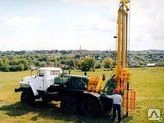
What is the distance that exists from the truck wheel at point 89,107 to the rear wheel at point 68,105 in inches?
22.2

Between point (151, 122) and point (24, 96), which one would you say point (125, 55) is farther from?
point (24, 96)

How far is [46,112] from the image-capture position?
22.4 metres

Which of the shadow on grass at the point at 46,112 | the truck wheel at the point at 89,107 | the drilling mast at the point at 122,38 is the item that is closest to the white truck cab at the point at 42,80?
the shadow on grass at the point at 46,112

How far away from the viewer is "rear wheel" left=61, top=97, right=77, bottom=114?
21.7 meters

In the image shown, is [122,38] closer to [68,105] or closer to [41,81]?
[68,105]

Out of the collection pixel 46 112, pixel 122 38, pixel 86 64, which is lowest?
pixel 46 112

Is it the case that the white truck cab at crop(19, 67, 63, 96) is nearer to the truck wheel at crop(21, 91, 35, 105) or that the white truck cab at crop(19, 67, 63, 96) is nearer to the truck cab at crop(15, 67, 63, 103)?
the truck cab at crop(15, 67, 63, 103)

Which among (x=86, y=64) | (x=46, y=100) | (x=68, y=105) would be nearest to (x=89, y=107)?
(x=68, y=105)

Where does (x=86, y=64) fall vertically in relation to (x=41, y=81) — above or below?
below

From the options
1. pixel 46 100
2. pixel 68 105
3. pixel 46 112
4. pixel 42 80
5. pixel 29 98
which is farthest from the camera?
pixel 29 98

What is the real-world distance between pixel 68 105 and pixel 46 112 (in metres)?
1.50

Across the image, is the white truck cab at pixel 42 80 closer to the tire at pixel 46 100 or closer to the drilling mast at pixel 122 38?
the tire at pixel 46 100

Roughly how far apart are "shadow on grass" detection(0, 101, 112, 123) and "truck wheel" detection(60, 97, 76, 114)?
35 cm

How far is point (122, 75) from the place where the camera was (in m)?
21.3
